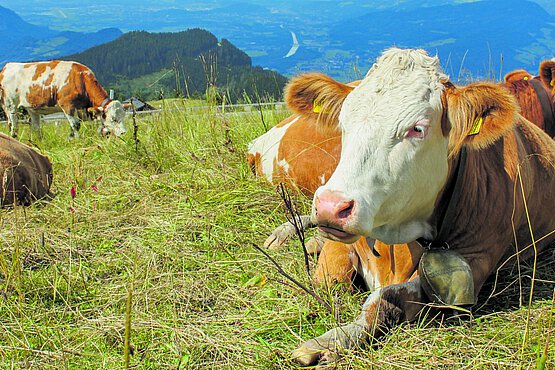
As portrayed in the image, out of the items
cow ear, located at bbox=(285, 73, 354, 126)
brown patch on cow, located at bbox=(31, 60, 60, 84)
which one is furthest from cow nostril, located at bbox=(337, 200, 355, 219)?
brown patch on cow, located at bbox=(31, 60, 60, 84)

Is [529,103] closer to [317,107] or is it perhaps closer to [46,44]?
[317,107]

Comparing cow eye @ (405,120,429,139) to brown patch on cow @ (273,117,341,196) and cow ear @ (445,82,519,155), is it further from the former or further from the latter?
brown patch on cow @ (273,117,341,196)

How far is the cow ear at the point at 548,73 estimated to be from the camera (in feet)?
16.9

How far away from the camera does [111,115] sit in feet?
38.8

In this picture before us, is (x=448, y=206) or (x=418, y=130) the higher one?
(x=418, y=130)

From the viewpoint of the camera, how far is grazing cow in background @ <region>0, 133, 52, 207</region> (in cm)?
496

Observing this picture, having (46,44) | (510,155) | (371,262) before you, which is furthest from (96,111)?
(46,44)

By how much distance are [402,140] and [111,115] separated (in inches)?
408

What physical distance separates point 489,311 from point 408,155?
0.99 meters

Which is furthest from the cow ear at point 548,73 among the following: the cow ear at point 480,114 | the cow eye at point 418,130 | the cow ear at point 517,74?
the cow eye at point 418,130

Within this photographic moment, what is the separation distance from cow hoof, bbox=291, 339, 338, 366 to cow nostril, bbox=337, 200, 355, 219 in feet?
1.92

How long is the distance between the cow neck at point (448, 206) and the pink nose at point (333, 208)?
75 centimetres

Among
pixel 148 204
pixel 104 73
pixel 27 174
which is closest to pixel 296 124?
pixel 148 204

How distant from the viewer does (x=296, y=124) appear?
A: 5.33 m
